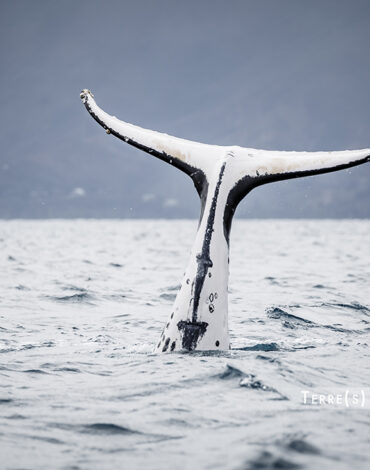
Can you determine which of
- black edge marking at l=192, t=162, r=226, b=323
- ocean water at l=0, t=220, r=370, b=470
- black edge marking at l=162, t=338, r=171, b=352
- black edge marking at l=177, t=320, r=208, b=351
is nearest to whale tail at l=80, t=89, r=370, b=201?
black edge marking at l=192, t=162, r=226, b=323

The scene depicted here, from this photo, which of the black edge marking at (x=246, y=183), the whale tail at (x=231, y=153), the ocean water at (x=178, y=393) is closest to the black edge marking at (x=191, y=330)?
the ocean water at (x=178, y=393)

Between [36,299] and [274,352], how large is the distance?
6.79 metres

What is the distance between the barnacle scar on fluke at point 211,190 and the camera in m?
6.09

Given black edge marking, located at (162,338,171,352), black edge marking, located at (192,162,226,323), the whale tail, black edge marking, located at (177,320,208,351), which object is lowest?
black edge marking, located at (162,338,171,352)

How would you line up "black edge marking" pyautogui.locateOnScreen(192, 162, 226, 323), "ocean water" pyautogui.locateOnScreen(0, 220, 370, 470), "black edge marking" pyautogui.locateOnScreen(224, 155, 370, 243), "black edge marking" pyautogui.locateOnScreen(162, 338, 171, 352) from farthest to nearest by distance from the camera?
"black edge marking" pyautogui.locateOnScreen(162, 338, 171, 352) < "black edge marking" pyautogui.locateOnScreen(224, 155, 370, 243) < "black edge marking" pyautogui.locateOnScreen(192, 162, 226, 323) < "ocean water" pyautogui.locateOnScreen(0, 220, 370, 470)

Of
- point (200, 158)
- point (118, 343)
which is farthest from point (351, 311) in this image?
point (200, 158)

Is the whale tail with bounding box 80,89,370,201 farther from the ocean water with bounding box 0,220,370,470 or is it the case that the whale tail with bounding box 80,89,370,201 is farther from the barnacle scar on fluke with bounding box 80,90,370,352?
the ocean water with bounding box 0,220,370,470

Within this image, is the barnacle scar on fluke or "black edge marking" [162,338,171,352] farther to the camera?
"black edge marking" [162,338,171,352]

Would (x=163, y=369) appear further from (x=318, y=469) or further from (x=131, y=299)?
(x=131, y=299)

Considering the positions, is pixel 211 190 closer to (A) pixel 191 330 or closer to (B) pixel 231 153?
(B) pixel 231 153

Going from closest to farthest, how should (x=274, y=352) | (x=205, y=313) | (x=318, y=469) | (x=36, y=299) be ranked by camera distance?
(x=318, y=469) → (x=205, y=313) → (x=274, y=352) → (x=36, y=299)

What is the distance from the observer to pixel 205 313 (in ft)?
19.8

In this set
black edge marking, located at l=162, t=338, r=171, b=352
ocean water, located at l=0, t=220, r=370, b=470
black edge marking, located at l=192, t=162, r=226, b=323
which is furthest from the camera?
black edge marking, located at l=162, t=338, r=171, b=352

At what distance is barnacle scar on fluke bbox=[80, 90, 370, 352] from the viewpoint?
609 centimetres
